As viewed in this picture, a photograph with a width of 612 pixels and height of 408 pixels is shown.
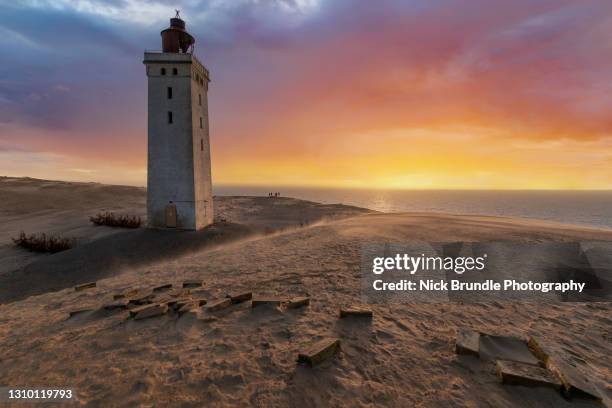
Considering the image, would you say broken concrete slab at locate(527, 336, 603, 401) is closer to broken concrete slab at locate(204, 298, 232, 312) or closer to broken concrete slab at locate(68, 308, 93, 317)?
broken concrete slab at locate(204, 298, 232, 312)

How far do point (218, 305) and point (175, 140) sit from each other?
14559mm

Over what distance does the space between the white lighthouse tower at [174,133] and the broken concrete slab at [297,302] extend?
14.2m

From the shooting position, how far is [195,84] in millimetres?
18594

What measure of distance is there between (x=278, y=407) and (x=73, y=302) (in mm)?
7065

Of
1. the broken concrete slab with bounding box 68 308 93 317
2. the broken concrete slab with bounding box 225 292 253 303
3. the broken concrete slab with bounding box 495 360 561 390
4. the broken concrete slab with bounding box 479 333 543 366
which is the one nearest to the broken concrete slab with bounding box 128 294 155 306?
the broken concrete slab with bounding box 68 308 93 317

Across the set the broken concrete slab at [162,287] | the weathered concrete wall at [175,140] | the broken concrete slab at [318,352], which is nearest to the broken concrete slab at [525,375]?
the broken concrete slab at [318,352]

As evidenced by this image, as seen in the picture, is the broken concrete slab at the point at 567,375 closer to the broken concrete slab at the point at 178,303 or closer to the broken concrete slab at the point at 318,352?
the broken concrete slab at the point at 318,352

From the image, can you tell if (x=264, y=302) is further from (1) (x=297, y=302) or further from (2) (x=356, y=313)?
(2) (x=356, y=313)

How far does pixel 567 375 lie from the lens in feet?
12.8

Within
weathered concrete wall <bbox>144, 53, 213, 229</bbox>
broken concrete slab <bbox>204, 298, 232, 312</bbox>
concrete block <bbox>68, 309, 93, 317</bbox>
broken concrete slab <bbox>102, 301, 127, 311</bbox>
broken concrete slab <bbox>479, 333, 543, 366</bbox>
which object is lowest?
concrete block <bbox>68, 309, 93, 317</bbox>

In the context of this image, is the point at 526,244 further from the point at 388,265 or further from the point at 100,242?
the point at 100,242

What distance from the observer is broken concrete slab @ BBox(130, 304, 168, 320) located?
5968 millimetres

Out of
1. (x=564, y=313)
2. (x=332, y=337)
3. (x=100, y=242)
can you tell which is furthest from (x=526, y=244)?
(x=100, y=242)

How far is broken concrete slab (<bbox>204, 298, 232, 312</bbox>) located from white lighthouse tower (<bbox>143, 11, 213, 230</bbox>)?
44.1ft
